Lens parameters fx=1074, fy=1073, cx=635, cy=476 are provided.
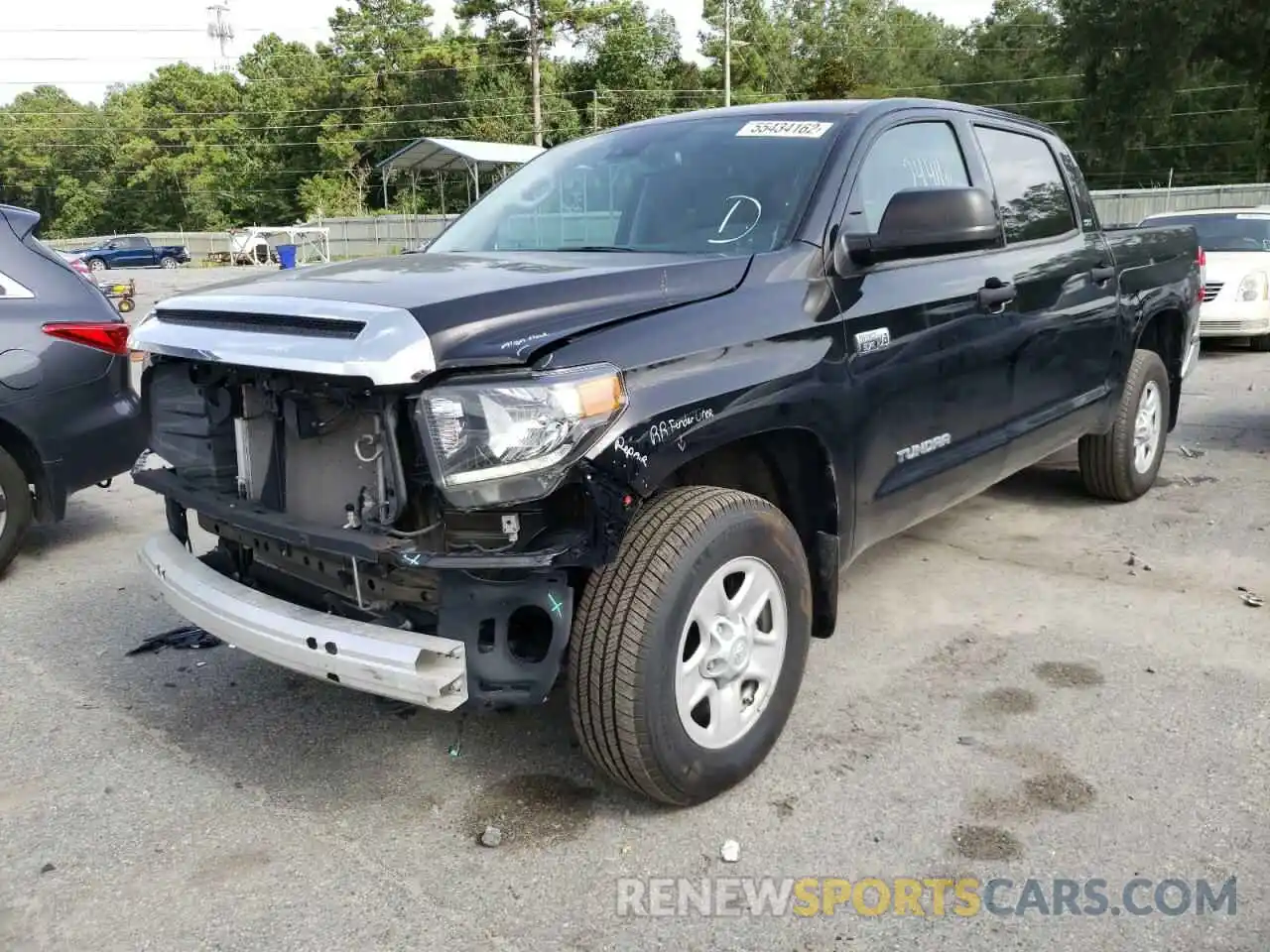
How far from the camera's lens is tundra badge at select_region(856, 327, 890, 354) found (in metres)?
3.25

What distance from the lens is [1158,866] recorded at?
102 inches

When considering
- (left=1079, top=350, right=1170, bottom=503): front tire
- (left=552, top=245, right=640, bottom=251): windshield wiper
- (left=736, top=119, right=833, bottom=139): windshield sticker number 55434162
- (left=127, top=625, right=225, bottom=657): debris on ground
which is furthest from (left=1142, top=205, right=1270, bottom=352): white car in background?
(left=127, top=625, right=225, bottom=657): debris on ground

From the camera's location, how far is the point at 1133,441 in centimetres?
545

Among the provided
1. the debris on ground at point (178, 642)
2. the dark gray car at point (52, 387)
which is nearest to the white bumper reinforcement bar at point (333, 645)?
the debris on ground at point (178, 642)

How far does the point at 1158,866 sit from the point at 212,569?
2612 mm

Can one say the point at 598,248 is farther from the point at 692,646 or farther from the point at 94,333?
the point at 94,333

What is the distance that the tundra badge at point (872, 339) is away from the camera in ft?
10.7

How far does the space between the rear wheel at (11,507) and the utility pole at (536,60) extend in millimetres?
46340

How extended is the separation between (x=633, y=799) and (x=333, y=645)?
961mm

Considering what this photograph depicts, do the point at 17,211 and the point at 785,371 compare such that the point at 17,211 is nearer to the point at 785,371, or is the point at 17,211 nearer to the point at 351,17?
the point at 785,371

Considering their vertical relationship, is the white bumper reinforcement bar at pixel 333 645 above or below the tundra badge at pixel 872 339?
below

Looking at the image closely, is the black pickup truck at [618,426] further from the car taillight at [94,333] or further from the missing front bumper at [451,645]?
the car taillight at [94,333]

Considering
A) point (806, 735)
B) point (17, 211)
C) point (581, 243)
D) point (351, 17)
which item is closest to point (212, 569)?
point (581, 243)

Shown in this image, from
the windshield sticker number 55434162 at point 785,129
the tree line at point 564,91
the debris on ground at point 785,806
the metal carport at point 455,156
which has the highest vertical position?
the tree line at point 564,91
